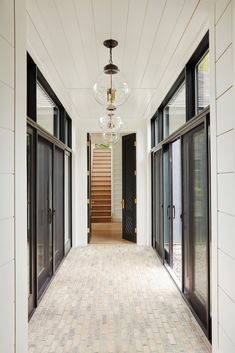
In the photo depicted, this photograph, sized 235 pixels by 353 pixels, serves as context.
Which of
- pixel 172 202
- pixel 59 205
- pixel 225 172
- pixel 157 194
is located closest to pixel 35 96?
pixel 225 172

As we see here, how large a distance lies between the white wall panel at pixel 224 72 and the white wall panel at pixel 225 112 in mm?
52

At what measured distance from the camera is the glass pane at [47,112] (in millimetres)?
4064

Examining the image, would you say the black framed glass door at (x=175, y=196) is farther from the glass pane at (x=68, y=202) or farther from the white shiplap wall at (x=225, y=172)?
the white shiplap wall at (x=225, y=172)

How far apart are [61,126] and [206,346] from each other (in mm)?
4194

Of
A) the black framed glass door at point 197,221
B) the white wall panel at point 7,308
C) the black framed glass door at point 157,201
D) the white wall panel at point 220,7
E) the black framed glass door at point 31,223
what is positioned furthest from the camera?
the black framed glass door at point 157,201

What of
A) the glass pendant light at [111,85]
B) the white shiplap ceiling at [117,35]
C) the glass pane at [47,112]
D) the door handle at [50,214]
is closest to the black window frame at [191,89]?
the white shiplap ceiling at [117,35]

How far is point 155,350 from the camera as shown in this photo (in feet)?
8.64

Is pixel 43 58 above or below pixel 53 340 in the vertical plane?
above

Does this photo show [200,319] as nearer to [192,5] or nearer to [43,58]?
[192,5]

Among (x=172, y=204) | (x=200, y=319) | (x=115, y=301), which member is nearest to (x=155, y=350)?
(x=200, y=319)

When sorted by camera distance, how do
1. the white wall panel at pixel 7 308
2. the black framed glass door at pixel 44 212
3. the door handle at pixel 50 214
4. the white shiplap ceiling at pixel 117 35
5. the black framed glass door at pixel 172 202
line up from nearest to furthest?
the white wall panel at pixel 7 308 → the white shiplap ceiling at pixel 117 35 → the black framed glass door at pixel 44 212 → the door handle at pixel 50 214 → the black framed glass door at pixel 172 202

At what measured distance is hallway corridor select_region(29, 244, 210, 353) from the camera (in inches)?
108

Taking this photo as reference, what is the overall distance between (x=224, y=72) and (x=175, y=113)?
254cm

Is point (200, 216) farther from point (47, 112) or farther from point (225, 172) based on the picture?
point (47, 112)
